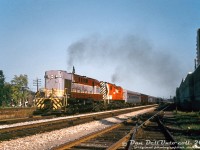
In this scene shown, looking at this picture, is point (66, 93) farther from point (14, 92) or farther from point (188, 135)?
point (14, 92)

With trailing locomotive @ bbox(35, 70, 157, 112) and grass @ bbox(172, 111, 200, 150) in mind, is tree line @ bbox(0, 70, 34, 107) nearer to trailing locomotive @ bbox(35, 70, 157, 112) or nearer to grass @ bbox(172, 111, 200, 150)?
trailing locomotive @ bbox(35, 70, 157, 112)

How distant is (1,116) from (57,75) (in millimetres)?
6033

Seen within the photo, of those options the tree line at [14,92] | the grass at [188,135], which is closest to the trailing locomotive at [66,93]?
the grass at [188,135]

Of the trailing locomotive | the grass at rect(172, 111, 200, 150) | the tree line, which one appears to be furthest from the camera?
the tree line

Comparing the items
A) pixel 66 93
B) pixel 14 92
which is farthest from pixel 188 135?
pixel 14 92

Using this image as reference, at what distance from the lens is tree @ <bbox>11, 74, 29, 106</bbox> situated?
85.3 meters

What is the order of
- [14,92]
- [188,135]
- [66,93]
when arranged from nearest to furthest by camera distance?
1. [188,135]
2. [66,93]
3. [14,92]

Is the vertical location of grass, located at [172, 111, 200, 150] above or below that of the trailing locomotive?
below

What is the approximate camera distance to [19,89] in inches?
3492

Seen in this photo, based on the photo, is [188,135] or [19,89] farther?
[19,89]

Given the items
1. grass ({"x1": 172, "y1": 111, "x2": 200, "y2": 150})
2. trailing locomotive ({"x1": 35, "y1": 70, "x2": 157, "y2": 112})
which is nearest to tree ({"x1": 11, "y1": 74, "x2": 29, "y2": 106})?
trailing locomotive ({"x1": 35, "y1": 70, "x2": 157, "y2": 112})

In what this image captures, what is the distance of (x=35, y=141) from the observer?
9.73 meters

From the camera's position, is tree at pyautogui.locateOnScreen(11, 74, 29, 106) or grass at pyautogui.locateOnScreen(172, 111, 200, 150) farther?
tree at pyautogui.locateOnScreen(11, 74, 29, 106)

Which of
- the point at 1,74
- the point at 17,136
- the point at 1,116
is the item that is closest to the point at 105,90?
the point at 1,116
